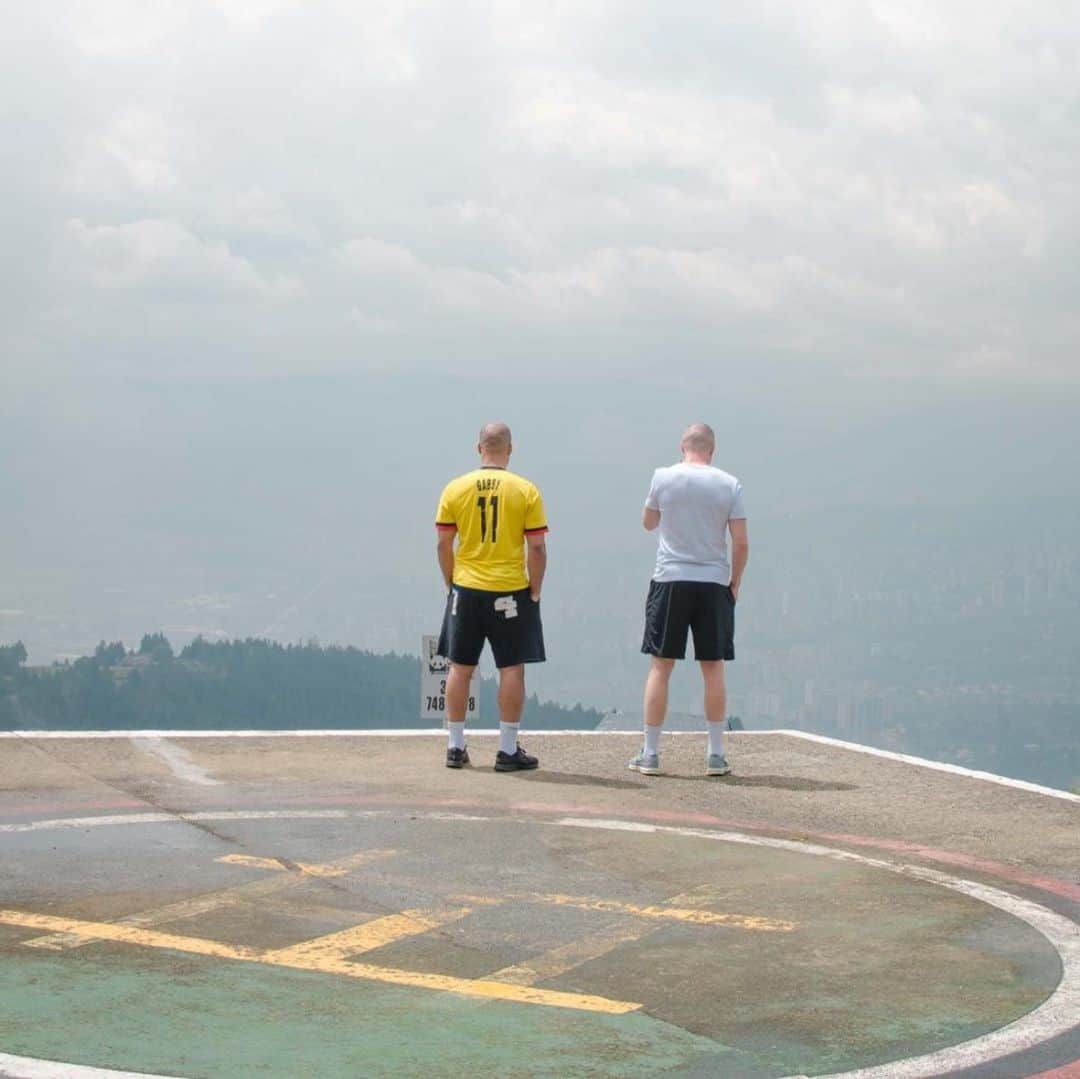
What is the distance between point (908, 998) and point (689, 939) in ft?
3.23

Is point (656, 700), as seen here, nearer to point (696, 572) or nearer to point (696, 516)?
point (696, 572)

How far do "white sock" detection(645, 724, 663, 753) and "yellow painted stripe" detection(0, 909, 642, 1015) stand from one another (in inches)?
194

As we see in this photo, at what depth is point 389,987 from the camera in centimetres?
616

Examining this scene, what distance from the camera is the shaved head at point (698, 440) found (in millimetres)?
11289

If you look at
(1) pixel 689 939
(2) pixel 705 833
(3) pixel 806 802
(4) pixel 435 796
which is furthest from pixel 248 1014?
(3) pixel 806 802

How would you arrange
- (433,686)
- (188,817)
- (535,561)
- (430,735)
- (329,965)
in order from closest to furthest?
1. (329,965)
2. (188,817)
3. (535,561)
4. (430,735)
5. (433,686)

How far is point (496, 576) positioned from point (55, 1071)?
20.4 ft

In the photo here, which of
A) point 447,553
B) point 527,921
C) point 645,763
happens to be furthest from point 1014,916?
point 447,553

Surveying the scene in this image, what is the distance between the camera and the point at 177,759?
11531mm

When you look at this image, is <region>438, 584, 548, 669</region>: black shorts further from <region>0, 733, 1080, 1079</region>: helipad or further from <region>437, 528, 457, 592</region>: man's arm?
<region>0, 733, 1080, 1079</region>: helipad

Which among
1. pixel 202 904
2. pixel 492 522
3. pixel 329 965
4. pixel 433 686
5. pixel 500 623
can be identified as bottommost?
pixel 329 965

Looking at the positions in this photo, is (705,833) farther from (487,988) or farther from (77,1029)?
(77,1029)

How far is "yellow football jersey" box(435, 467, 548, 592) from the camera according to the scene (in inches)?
438

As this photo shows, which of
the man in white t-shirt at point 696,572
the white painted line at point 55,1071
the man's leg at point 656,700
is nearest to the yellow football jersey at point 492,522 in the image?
the man in white t-shirt at point 696,572
